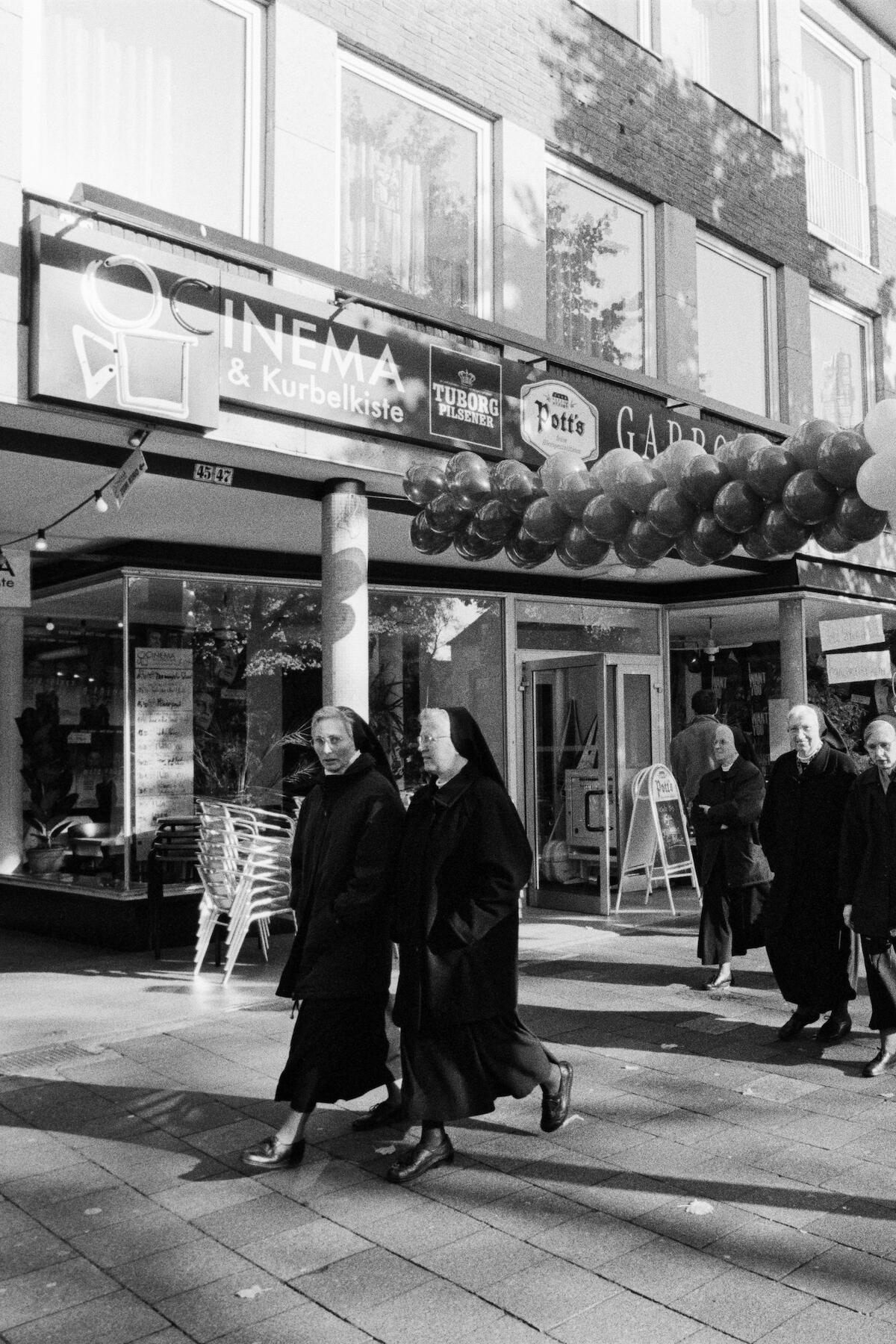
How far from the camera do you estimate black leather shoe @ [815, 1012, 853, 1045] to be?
6.32 meters

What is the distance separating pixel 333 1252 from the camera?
3.83m

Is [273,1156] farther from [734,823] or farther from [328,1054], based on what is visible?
[734,823]

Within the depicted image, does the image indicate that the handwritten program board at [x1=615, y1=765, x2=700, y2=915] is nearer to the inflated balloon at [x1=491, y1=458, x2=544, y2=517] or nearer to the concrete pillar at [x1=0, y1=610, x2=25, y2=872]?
the inflated balloon at [x1=491, y1=458, x2=544, y2=517]

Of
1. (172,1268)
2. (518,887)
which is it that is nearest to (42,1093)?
(172,1268)

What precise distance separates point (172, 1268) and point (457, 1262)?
35.8 inches

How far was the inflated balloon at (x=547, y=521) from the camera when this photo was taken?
242 inches

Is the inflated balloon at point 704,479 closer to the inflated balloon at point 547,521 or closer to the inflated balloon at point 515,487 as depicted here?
the inflated balloon at point 547,521

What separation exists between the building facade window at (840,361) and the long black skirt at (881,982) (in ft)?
31.6

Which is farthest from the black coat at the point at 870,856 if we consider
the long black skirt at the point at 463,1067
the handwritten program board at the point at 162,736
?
the handwritten program board at the point at 162,736

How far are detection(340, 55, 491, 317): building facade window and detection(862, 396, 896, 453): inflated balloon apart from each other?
5223 mm

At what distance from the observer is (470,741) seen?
184 inches

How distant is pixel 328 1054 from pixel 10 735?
8.30 metres

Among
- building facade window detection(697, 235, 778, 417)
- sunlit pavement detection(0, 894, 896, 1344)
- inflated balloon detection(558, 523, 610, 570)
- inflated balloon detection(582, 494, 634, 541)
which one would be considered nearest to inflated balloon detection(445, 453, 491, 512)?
inflated balloon detection(558, 523, 610, 570)

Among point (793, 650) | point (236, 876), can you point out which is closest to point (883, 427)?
point (236, 876)
